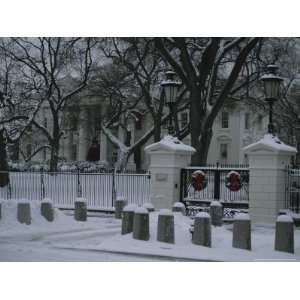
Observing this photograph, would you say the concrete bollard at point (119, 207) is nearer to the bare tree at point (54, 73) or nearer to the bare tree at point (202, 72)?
the bare tree at point (54, 73)

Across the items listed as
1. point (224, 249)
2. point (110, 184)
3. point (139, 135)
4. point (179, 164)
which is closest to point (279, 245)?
point (224, 249)

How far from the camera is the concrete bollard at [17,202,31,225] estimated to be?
10.4 meters

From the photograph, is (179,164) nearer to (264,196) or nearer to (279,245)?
(264,196)

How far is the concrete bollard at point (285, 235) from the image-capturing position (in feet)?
26.3

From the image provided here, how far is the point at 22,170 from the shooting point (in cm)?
1547

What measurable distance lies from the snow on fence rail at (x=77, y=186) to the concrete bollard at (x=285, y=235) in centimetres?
678

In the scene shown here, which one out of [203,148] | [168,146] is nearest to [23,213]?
[168,146]

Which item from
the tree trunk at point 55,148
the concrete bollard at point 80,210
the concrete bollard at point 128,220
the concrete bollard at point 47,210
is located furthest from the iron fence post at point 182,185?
the tree trunk at point 55,148

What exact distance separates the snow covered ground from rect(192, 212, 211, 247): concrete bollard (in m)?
0.10

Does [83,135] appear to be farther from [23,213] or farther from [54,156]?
[23,213]

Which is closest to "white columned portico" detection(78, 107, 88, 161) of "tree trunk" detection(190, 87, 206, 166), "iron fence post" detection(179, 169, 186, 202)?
"iron fence post" detection(179, 169, 186, 202)

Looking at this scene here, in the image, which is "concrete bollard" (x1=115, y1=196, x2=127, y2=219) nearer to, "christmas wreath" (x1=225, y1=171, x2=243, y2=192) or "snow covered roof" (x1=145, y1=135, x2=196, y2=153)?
"snow covered roof" (x1=145, y1=135, x2=196, y2=153)

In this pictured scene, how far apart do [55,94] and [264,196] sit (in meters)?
8.90

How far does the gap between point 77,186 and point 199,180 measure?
5129mm
